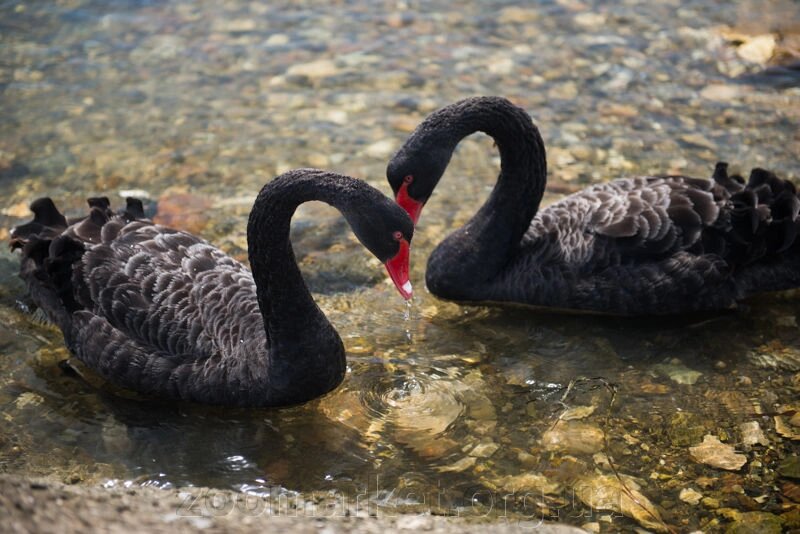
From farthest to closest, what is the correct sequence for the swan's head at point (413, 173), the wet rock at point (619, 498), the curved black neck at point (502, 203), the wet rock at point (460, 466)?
the curved black neck at point (502, 203)
the swan's head at point (413, 173)
the wet rock at point (460, 466)
the wet rock at point (619, 498)

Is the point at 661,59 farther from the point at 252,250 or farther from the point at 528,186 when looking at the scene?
the point at 252,250

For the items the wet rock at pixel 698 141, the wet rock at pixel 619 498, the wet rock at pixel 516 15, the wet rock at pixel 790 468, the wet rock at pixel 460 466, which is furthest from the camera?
the wet rock at pixel 516 15

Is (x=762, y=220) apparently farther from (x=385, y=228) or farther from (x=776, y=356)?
(x=385, y=228)

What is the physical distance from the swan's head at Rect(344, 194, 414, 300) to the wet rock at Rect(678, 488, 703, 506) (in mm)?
1718

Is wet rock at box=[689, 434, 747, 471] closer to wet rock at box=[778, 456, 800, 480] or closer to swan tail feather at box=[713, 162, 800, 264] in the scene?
wet rock at box=[778, 456, 800, 480]

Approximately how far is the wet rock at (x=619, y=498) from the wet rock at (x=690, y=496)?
0.56ft

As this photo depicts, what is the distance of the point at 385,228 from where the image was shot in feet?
15.5

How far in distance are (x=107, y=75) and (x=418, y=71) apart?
2.97 metres

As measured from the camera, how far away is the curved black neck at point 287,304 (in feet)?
15.9

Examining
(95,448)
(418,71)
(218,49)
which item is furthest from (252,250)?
(218,49)

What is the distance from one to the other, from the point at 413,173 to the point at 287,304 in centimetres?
121

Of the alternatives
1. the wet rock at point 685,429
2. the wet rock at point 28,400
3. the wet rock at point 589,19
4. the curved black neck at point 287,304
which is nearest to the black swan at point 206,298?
the curved black neck at point 287,304

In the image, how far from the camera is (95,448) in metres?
4.93

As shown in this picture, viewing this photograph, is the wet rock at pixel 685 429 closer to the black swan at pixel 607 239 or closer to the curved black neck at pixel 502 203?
the black swan at pixel 607 239
